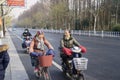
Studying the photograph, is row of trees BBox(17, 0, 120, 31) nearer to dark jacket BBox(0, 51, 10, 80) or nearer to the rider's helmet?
the rider's helmet

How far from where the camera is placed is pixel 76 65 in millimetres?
8828

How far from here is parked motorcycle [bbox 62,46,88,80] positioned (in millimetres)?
8789

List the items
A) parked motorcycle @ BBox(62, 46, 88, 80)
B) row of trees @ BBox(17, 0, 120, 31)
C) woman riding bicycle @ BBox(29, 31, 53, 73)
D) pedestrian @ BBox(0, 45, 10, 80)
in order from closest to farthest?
1. pedestrian @ BBox(0, 45, 10, 80)
2. parked motorcycle @ BBox(62, 46, 88, 80)
3. woman riding bicycle @ BBox(29, 31, 53, 73)
4. row of trees @ BBox(17, 0, 120, 31)

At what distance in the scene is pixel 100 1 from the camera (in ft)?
238

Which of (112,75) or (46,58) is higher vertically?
(46,58)

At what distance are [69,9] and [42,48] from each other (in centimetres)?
7631

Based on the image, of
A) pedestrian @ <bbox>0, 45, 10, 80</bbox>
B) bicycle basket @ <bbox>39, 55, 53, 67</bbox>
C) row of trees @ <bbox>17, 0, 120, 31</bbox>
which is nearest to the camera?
pedestrian @ <bbox>0, 45, 10, 80</bbox>

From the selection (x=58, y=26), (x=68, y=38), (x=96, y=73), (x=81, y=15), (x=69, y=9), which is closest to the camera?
(x=68, y=38)

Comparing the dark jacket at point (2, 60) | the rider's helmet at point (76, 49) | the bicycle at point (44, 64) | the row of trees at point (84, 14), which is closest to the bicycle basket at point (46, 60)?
the bicycle at point (44, 64)

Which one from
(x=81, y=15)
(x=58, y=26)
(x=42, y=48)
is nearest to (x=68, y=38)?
(x=42, y=48)

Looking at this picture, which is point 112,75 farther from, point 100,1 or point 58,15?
point 58,15

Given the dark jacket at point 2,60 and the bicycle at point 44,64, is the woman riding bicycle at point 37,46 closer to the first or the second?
the bicycle at point 44,64

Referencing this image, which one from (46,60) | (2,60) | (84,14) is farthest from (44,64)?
(84,14)

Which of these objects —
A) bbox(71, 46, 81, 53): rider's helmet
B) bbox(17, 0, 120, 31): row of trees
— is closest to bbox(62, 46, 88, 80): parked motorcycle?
bbox(71, 46, 81, 53): rider's helmet
